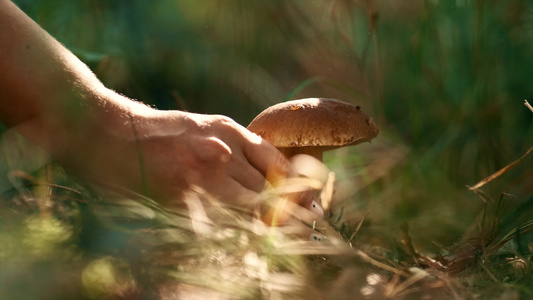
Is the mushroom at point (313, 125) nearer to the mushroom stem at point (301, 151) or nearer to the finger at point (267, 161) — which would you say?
the mushroom stem at point (301, 151)

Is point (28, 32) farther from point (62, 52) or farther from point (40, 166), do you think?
point (40, 166)

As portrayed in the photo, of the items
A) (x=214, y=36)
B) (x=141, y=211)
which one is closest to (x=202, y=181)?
(x=141, y=211)

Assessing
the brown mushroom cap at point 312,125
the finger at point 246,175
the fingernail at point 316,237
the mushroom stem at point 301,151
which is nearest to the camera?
the fingernail at point 316,237

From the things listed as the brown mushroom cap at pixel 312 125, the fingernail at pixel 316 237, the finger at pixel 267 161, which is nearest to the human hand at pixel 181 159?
the finger at pixel 267 161

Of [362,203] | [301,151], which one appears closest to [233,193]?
[362,203]

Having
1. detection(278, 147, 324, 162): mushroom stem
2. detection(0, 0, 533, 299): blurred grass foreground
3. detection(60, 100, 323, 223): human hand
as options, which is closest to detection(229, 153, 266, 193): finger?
detection(60, 100, 323, 223): human hand

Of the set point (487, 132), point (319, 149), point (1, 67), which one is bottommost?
point (319, 149)
